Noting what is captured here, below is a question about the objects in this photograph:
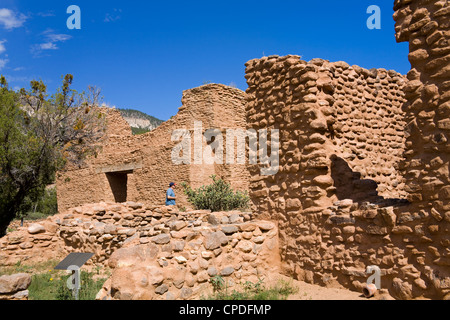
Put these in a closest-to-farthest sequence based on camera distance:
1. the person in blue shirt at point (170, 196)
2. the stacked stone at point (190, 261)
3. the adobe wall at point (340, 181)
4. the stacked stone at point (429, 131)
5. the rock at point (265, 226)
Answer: the stacked stone at point (429, 131) < the adobe wall at point (340, 181) < the stacked stone at point (190, 261) < the rock at point (265, 226) < the person in blue shirt at point (170, 196)

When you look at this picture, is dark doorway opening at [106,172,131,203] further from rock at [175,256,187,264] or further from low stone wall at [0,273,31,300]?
rock at [175,256,187,264]

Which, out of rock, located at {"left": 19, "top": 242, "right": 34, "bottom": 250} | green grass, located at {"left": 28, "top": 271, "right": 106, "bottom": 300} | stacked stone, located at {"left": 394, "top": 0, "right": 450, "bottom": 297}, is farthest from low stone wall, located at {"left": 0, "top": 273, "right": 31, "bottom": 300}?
rock, located at {"left": 19, "top": 242, "right": 34, "bottom": 250}

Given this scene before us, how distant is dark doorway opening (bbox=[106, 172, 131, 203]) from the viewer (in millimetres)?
16734

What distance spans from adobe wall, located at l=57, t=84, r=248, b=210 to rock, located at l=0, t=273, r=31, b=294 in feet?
27.5

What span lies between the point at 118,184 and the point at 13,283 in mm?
13389

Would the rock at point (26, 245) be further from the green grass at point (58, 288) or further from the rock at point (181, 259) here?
the rock at point (181, 259)

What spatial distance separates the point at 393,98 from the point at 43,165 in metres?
10.8

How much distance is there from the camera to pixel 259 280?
5113 mm

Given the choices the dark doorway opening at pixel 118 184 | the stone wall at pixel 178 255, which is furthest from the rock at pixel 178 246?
the dark doorway opening at pixel 118 184

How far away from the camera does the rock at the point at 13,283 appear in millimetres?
4117

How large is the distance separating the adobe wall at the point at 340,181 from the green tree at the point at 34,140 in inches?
338

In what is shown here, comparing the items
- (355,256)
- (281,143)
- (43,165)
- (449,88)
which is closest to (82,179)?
(43,165)

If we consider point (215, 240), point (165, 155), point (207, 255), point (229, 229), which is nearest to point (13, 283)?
point (207, 255)

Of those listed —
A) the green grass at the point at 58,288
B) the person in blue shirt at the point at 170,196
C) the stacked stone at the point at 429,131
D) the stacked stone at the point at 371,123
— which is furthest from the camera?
the person in blue shirt at the point at 170,196
